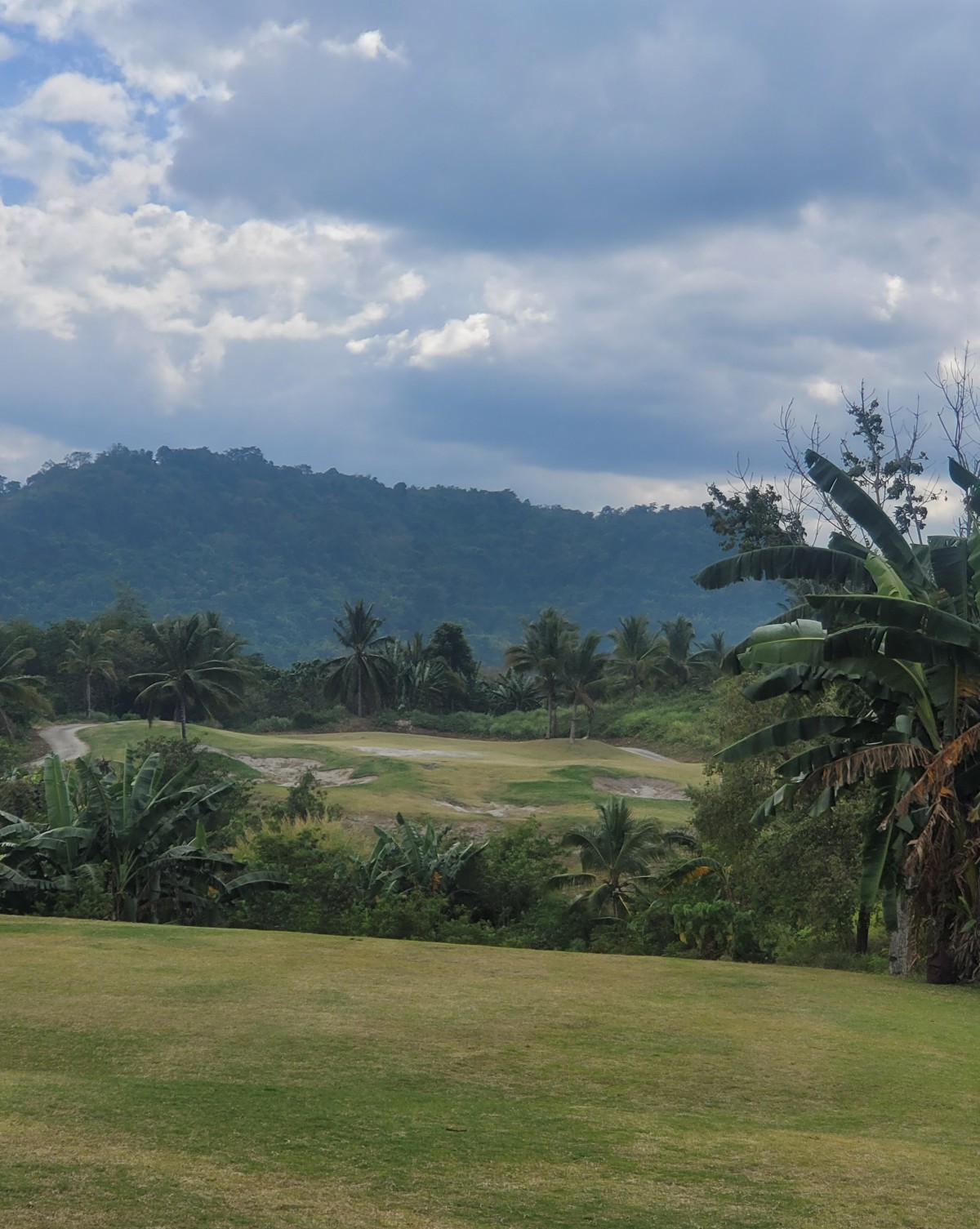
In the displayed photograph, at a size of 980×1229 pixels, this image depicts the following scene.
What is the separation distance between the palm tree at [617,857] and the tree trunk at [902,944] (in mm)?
13805

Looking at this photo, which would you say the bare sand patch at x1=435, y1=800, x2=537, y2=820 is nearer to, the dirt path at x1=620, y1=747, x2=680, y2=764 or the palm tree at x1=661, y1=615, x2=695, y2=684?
the dirt path at x1=620, y1=747, x2=680, y2=764

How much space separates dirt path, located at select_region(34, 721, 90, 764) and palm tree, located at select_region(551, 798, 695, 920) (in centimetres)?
2912

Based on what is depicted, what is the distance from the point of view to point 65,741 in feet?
198

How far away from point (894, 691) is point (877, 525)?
224 centimetres

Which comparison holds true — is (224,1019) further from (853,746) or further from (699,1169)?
(853,746)

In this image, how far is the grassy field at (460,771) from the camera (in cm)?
4312

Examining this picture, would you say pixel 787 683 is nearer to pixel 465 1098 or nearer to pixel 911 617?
pixel 911 617

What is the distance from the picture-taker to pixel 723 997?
12.0 metres

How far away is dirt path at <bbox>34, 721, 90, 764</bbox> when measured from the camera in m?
54.7

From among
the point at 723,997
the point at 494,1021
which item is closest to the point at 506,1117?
the point at 494,1021

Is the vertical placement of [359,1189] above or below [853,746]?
below

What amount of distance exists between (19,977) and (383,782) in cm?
3786

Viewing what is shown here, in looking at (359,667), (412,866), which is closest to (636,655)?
(359,667)

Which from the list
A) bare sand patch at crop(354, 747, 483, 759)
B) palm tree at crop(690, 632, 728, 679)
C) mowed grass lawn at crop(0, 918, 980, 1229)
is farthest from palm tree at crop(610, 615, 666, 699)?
mowed grass lawn at crop(0, 918, 980, 1229)
